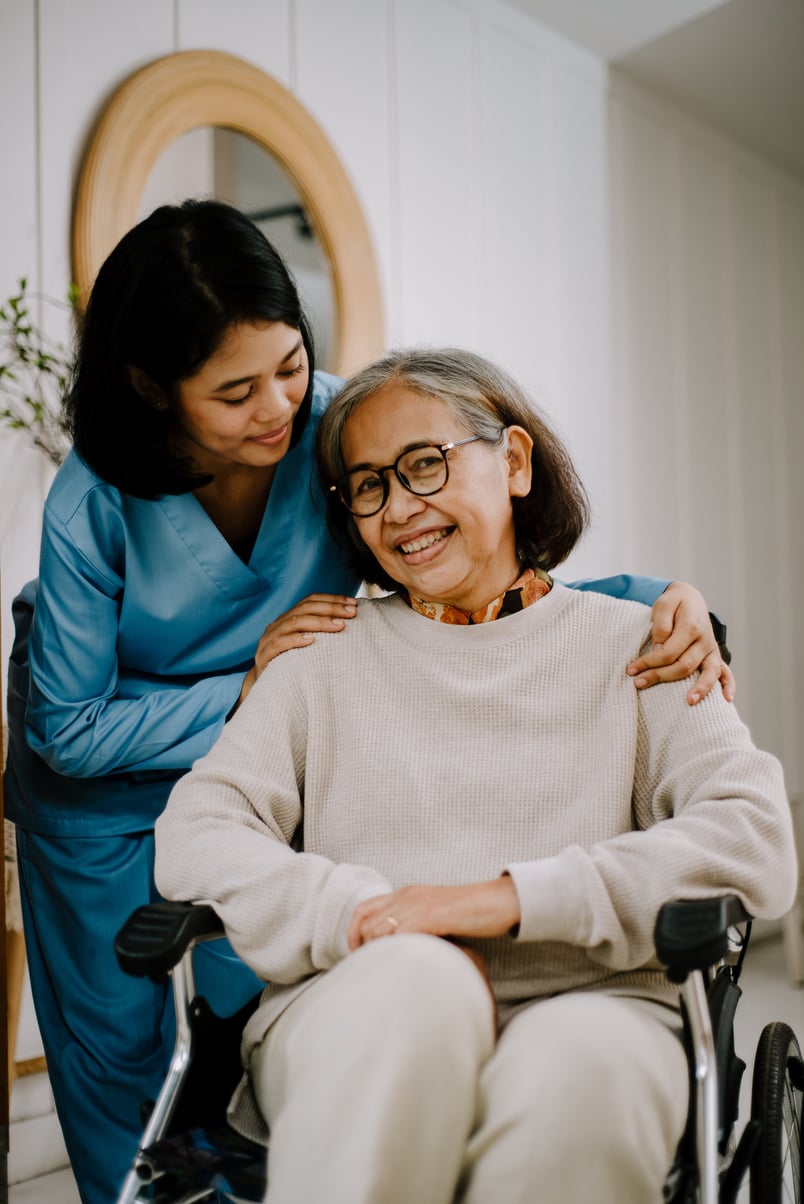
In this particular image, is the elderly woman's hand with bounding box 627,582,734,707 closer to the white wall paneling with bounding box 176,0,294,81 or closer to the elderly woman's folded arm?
the elderly woman's folded arm

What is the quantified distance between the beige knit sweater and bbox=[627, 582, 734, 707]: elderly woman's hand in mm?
20

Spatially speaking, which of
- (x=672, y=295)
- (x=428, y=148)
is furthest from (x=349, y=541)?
(x=672, y=295)

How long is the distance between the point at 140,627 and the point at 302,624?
282 millimetres

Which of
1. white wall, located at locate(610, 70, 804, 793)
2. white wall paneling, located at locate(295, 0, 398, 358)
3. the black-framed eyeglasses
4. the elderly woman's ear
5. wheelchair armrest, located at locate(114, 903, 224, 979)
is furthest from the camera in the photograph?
white wall, located at locate(610, 70, 804, 793)

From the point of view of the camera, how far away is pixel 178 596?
66.9 inches

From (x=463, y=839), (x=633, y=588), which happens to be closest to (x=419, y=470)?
(x=633, y=588)

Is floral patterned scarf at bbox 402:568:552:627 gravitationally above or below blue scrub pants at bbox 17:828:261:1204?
above

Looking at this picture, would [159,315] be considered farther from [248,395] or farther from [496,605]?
[496,605]

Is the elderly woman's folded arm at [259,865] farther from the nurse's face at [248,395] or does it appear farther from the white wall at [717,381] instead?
the white wall at [717,381]

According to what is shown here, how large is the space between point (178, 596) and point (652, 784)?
0.74 m

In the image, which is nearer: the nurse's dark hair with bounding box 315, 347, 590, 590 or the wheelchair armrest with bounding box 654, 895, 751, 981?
the wheelchair armrest with bounding box 654, 895, 751, 981

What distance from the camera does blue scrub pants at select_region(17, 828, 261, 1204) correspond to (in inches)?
69.0

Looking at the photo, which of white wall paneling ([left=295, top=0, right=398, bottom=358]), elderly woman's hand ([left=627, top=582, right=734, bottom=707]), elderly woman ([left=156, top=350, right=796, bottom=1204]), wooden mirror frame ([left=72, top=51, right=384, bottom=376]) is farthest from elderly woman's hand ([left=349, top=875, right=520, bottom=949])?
white wall paneling ([left=295, top=0, right=398, bottom=358])

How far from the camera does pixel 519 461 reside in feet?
5.35
